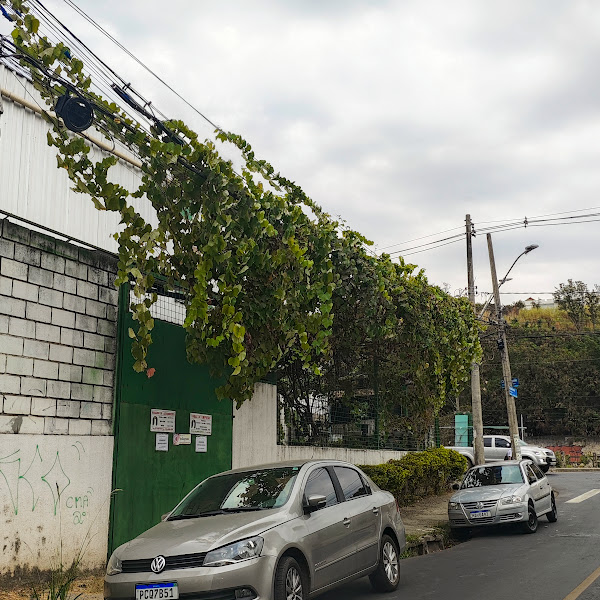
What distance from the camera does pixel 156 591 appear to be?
636cm

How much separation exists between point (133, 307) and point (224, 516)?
2983 millimetres

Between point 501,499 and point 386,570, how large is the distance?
5587 mm

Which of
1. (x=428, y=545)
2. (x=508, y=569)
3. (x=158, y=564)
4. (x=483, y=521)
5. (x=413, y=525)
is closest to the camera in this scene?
(x=158, y=564)

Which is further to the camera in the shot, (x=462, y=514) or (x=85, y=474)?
(x=462, y=514)

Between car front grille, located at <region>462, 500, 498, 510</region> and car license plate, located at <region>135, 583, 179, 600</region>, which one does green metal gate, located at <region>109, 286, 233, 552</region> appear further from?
car front grille, located at <region>462, 500, 498, 510</region>

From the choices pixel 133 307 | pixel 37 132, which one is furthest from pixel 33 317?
pixel 37 132

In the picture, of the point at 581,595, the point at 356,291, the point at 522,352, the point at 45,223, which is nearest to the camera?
the point at 581,595

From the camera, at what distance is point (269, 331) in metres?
10.6

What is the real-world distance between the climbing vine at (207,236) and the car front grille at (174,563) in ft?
9.65

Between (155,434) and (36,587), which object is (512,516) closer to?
(155,434)

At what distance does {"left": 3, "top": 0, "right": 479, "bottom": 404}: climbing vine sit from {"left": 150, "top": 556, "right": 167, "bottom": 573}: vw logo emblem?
2966 millimetres

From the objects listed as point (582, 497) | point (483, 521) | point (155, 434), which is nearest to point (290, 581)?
point (155, 434)

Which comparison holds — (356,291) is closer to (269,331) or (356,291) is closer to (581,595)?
(269,331)

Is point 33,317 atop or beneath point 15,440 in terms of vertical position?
atop
